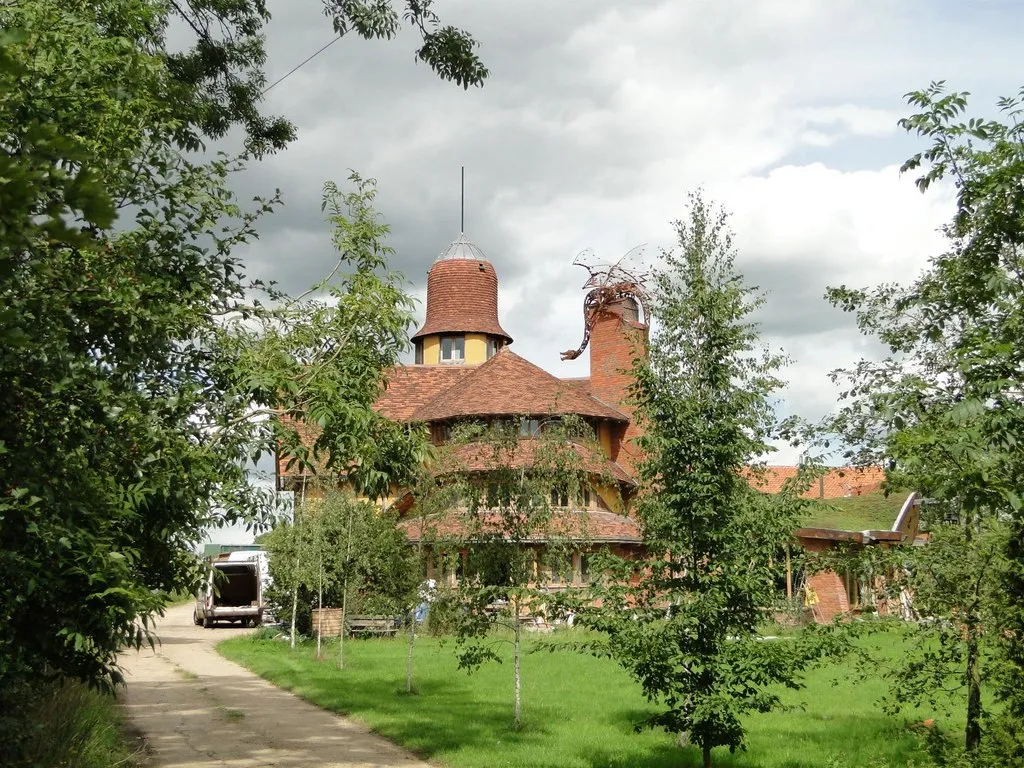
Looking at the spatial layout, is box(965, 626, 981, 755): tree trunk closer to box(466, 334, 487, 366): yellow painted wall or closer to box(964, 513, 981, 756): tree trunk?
box(964, 513, 981, 756): tree trunk

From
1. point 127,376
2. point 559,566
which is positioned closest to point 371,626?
point 559,566

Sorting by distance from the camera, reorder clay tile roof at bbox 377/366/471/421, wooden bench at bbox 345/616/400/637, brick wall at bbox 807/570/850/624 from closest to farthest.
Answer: wooden bench at bbox 345/616/400/637, brick wall at bbox 807/570/850/624, clay tile roof at bbox 377/366/471/421

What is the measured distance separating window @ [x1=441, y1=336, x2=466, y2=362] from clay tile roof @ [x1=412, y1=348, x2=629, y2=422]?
1003 centimetres

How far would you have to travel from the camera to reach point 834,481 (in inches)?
2258

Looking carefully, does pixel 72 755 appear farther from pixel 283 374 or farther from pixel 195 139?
pixel 195 139

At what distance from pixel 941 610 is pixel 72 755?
859cm

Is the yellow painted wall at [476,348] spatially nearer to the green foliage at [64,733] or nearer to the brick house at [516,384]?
the brick house at [516,384]

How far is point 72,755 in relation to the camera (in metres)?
10.0

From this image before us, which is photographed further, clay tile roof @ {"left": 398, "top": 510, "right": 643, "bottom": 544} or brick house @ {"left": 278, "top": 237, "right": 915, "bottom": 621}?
brick house @ {"left": 278, "top": 237, "right": 915, "bottom": 621}

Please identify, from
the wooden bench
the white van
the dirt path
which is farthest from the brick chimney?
the dirt path

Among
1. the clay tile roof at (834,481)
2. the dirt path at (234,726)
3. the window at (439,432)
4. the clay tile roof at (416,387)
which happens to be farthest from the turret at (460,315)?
the dirt path at (234,726)

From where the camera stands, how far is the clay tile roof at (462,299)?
52406 millimetres

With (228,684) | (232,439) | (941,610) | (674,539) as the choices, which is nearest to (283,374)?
(232,439)

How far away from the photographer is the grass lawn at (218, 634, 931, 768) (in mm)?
12219
